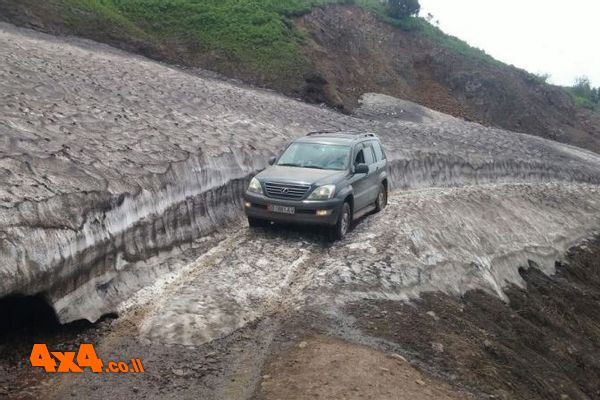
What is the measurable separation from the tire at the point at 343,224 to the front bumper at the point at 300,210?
18 centimetres

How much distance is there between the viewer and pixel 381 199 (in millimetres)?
14516

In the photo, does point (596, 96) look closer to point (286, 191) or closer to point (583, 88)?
point (583, 88)

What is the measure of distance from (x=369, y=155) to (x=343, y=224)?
2760 mm

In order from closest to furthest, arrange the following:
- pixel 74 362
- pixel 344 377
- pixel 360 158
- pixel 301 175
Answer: pixel 344 377 → pixel 74 362 → pixel 301 175 → pixel 360 158

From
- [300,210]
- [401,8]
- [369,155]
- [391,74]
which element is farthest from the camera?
[401,8]

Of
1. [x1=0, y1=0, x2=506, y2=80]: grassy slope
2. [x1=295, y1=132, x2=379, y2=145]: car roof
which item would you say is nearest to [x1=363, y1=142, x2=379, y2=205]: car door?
[x1=295, y1=132, x2=379, y2=145]: car roof

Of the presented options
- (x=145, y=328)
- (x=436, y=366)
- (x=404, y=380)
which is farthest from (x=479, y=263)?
(x=145, y=328)

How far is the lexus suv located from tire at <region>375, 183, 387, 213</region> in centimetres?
28

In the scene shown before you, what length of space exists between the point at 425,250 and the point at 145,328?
645 cm

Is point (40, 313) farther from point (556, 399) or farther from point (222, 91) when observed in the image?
point (222, 91)

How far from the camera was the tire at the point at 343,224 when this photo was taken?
1142 centimetres

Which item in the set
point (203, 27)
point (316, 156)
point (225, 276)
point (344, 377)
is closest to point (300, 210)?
point (316, 156)

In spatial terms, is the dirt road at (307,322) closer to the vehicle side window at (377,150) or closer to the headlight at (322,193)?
the headlight at (322,193)

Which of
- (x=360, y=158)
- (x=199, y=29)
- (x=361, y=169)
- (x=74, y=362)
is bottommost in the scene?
(x=74, y=362)
